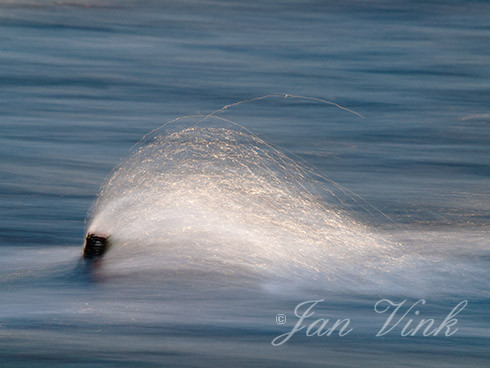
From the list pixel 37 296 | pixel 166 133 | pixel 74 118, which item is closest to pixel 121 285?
pixel 37 296

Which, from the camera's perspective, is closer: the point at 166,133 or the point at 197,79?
the point at 166,133

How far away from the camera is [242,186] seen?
533 cm

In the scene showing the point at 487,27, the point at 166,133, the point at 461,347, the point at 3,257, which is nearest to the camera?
the point at 461,347

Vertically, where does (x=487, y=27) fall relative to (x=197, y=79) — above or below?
above

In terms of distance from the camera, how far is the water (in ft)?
11.4

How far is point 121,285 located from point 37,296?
0.35 metres

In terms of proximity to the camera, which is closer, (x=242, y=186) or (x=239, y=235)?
(x=239, y=235)

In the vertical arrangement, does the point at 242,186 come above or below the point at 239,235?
above

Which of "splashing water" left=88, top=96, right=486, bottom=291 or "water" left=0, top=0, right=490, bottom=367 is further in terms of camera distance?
"splashing water" left=88, top=96, right=486, bottom=291

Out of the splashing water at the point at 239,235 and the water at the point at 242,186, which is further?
the splashing water at the point at 239,235

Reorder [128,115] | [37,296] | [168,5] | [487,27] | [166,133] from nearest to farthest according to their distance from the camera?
[37,296] < [166,133] < [128,115] < [487,27] < [168,5]

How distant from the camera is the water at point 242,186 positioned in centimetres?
349

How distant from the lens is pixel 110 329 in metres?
3.46

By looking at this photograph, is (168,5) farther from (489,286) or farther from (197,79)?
(489,286)
